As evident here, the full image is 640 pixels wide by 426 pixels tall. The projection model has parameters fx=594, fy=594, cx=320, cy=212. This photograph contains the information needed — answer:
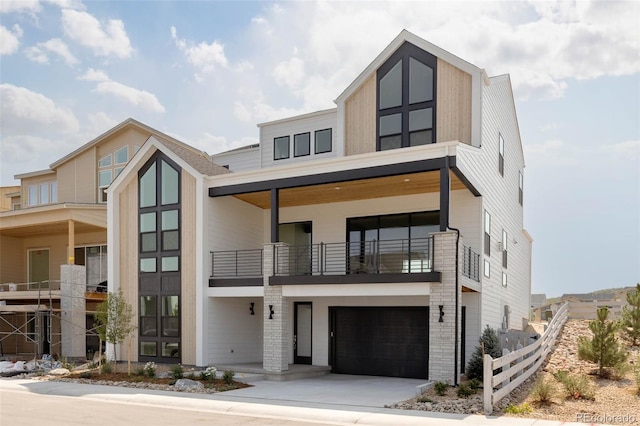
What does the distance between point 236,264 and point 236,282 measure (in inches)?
50.9

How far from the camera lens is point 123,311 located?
2042cm

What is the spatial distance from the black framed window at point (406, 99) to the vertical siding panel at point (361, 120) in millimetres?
255

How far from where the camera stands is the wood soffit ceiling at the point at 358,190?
17781mm

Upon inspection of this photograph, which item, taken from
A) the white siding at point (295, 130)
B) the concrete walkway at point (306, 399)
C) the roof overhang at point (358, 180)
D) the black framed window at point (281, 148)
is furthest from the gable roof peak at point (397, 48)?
the concrete walkway at point (306, 399)

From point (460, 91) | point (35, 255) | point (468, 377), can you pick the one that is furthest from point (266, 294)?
point (35, 255)

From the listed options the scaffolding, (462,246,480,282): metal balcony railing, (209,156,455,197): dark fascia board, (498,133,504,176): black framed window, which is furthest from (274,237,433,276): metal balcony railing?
the scaffolding

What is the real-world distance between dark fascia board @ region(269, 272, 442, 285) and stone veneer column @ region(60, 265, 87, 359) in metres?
10.2

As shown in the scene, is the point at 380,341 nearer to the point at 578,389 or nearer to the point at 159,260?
the point at 578,389

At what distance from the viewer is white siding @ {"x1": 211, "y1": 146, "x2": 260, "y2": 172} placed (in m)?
25.0

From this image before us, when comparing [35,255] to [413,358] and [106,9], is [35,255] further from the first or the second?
[413,358]

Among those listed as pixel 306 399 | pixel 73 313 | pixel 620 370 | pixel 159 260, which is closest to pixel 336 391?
pixel 306 399

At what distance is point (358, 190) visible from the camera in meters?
19.4

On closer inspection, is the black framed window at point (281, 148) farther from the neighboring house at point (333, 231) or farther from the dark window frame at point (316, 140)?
the dark window frame at point (316, 140)

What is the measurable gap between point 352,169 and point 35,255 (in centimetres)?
2014
